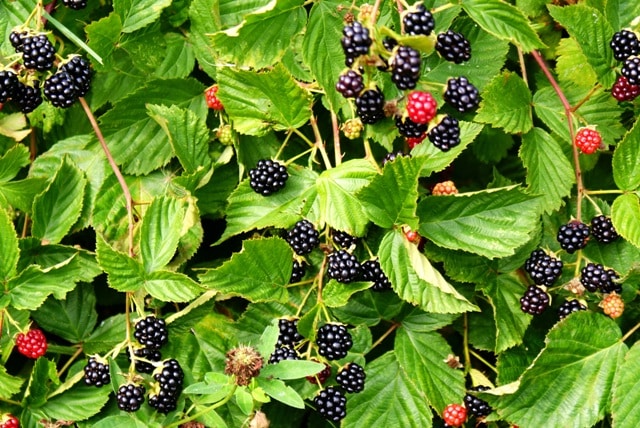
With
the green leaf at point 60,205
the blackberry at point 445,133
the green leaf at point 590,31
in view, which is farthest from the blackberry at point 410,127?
the green leaf at point 60,205

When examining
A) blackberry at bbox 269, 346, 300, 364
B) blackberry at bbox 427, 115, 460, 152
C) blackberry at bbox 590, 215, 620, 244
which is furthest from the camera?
blackberry at bbox 590, 215, 620, 244

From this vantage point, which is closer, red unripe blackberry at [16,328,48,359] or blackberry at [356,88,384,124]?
blackberry at [356,88,384,124]

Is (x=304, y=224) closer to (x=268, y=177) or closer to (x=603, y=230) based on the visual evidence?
(x=268, y=177)

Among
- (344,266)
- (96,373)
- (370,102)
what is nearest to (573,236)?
(344,266)

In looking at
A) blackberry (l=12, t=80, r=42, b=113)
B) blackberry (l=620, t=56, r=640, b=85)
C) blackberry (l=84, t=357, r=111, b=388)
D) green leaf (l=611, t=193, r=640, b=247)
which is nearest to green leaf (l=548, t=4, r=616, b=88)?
blackberry (l=620, t=56, r=640, b=85)

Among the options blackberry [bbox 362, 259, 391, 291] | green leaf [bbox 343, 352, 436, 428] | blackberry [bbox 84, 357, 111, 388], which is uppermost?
blackberry [bbox 362, 259, 391, 291]

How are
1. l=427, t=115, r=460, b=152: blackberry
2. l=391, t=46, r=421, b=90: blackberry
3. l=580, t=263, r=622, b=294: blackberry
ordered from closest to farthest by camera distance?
l=391, t=46, r=421, b=90: blackberry, l=427, t=115, r=460, b=152: blackberry, l=580, t=263, r=622, b=294: blackberry

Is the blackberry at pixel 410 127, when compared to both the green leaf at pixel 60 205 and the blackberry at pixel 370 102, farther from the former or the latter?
the green leaf at pixel 60 205

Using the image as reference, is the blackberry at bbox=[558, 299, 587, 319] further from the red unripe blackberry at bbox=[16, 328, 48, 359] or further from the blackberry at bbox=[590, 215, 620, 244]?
the red unripe blackberry at bbox=[16, 328, 48, 359]

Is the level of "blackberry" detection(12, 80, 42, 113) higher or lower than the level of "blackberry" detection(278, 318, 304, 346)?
higher
